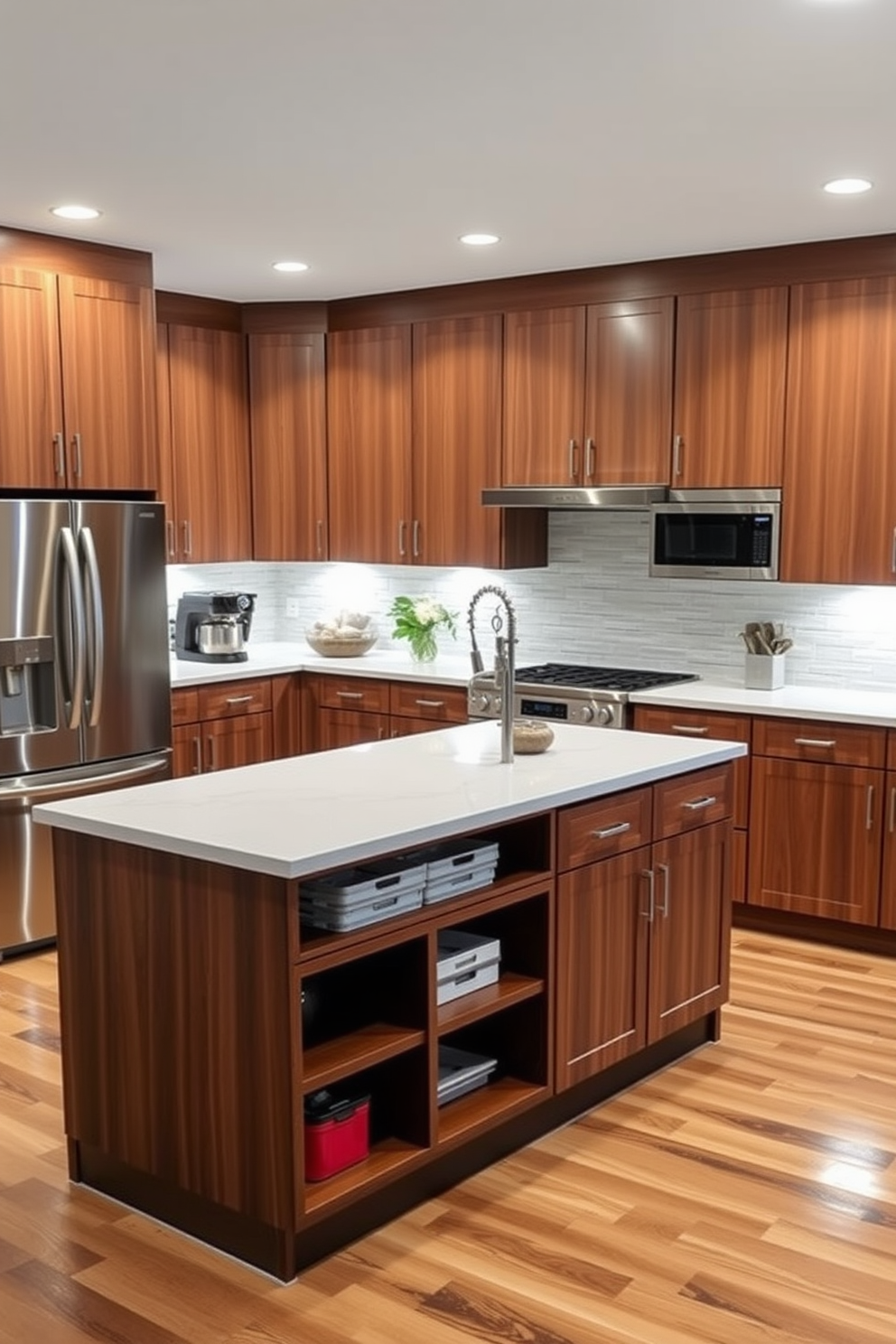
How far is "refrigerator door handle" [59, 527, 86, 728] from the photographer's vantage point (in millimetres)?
4699

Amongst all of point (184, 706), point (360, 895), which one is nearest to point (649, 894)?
point (360, 895)

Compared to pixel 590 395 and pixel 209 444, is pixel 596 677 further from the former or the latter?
pixel 209 444

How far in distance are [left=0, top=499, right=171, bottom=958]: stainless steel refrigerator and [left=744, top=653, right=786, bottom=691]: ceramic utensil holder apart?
92.2 inches

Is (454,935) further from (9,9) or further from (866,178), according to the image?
(866,178)

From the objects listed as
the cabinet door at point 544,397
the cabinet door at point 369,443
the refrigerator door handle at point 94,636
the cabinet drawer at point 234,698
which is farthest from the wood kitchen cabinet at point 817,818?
the refrigerator door handle at point 94,636

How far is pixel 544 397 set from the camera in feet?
18.6

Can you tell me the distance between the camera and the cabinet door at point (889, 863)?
4.67 metres

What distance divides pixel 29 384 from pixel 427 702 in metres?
2.16

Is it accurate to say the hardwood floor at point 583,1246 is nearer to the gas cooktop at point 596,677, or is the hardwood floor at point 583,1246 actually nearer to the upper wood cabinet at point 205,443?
the gas cooktop at point 596,677

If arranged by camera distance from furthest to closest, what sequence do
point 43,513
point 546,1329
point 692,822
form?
point 43,513, point 692,822, point 546,1329

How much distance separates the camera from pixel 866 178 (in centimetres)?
404

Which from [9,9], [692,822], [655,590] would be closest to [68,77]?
[9,9]

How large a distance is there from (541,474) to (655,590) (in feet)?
2.42

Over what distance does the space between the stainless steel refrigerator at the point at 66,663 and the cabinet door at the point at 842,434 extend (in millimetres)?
2477
